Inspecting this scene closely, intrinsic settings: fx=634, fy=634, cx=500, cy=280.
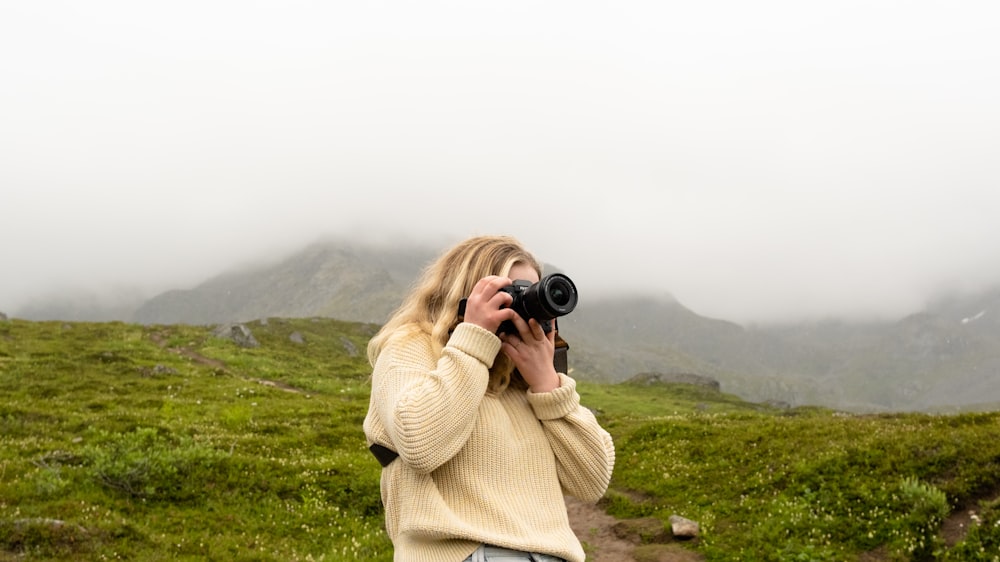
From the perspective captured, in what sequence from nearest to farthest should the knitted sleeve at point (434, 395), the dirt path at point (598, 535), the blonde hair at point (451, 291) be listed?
1. the knitted sleeve at point (434, 395)
2. the blonde hair at point (451, 291)
3. the dirt path at point (598, 535)

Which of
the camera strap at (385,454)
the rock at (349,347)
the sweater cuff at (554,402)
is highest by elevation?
the sweater cuff at (554,402)

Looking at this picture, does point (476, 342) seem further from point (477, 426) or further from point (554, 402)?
point (554, 402)

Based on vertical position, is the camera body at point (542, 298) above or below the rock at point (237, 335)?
above

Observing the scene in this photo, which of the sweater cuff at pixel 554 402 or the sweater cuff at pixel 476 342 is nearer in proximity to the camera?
the sweater cuff at pixel 476 342

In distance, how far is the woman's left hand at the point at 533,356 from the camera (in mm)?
4215

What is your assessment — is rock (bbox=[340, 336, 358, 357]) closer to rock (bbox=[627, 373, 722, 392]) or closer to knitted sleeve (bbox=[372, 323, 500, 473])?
rock (bbox=[627, 373, 722, 392])

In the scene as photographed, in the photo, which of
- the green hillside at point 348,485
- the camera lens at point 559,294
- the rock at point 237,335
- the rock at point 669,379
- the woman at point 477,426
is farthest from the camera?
the rock at point 669,379

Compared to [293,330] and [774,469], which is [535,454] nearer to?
[774,469]

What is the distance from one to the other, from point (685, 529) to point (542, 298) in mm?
10435

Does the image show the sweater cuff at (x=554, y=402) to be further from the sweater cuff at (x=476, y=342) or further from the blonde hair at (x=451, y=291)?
the sweater cuff at (x=476, y=342)

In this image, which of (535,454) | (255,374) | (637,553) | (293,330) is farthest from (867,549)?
(293,330)

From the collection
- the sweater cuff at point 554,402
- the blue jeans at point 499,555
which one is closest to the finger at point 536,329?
the sweater cuff at point 554,402

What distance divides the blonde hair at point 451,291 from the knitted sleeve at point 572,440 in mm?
350

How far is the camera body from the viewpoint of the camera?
153 inches
